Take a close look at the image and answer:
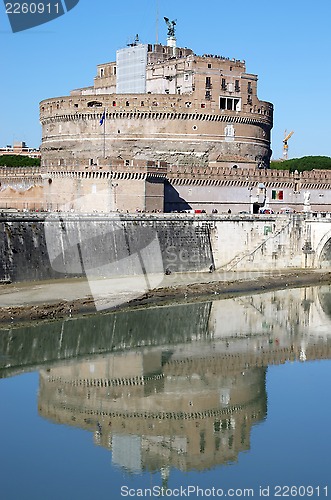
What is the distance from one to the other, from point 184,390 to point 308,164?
4805 cm

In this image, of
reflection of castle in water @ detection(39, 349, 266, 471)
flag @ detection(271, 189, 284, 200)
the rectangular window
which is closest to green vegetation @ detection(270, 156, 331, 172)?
the rectangular window

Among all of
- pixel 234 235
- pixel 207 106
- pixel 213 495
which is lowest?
pixel 213 495

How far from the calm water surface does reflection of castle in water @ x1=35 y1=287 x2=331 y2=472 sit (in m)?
0.03

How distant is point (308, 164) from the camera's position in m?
67.6

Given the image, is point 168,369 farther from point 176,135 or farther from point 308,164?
point 308,164

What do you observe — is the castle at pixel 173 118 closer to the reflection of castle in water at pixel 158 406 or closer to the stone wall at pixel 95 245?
the stone wall at pixel 95 245

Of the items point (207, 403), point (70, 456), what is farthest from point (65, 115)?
point (70, 456)

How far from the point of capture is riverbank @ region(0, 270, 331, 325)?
2792 cm

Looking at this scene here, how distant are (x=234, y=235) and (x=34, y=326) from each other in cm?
1530

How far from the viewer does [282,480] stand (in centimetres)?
1614

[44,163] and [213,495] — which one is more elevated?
[44,163]

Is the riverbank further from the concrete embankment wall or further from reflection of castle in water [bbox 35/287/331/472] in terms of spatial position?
reflection of castle in water [bbox 35/287/331/472]

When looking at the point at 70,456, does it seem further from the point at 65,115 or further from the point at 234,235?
the point at 65,115

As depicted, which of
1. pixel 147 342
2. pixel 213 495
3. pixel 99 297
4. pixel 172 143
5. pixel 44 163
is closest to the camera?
pixel 213 495
